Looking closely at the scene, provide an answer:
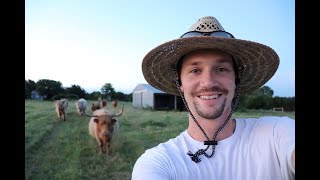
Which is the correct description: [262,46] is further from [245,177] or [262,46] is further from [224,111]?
[245,177]

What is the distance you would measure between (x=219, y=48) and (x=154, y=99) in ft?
90.6

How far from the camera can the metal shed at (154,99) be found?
27462mm

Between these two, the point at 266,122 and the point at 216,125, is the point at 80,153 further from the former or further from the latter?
the point at 266,122

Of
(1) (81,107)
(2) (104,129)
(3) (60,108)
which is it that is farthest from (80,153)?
(1) (81,107)

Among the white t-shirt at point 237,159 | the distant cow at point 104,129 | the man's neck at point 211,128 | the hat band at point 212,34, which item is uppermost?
the hat band at point 212,34

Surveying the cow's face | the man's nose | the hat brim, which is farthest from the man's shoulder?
the cow's face

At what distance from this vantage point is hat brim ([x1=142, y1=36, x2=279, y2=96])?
1906 mm

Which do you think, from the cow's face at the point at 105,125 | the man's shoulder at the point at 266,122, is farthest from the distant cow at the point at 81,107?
the man's shoulder at the point at 266,122

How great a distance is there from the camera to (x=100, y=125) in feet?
35.3

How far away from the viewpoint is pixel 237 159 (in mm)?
1678

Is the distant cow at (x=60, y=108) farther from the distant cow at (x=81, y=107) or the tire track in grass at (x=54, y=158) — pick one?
the tire track in grass at (x=54, y=158)

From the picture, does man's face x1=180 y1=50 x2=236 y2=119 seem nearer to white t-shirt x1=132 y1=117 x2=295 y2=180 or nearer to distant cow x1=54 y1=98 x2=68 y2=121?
white t-shirt x1=132 y1=117 x2=295 y2=180

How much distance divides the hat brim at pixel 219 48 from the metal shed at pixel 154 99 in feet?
76.3
